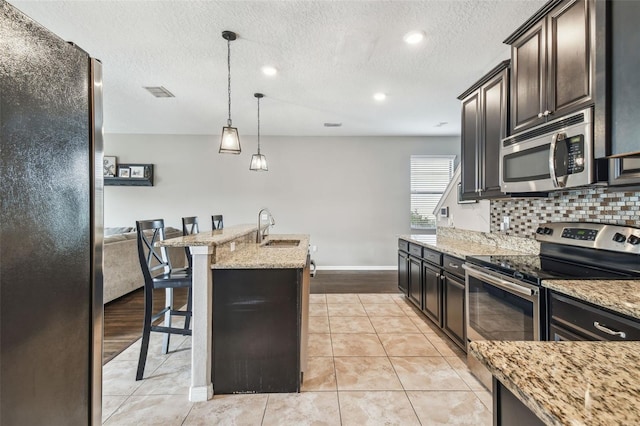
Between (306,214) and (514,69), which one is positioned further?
(306,214)

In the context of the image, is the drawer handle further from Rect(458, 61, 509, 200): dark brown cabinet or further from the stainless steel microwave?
Rect(458, 61, 509, 200): dark brown cabinet

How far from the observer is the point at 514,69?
2.21 m

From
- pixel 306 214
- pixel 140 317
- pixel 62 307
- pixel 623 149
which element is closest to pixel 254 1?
pixel 62 307

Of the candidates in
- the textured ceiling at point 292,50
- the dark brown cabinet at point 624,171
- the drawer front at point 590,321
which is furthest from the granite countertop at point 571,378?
the textured ceiling at point 292,50

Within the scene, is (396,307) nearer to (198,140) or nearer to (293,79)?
(293,79)

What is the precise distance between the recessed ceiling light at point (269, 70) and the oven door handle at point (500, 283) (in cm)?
276

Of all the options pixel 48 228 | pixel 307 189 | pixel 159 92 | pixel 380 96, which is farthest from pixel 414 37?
pixel 307 189

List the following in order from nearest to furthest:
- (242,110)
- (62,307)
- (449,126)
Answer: (62,307) < (242,110) < (449,126)

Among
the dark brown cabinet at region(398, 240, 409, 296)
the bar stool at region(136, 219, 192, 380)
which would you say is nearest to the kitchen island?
the bar stool at region(136, 219, 192, 380)

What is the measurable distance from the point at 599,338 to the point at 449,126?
4.88 m

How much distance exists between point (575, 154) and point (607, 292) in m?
0.81

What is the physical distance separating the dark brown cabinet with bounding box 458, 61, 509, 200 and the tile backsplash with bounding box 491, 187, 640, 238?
358mm

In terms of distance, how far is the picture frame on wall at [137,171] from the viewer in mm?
6035

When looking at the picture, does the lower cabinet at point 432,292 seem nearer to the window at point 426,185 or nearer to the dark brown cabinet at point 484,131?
the dark brown cabinet at point 484,131
